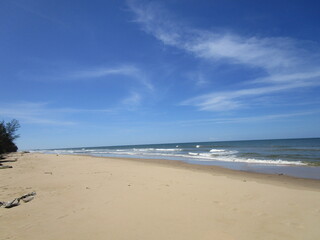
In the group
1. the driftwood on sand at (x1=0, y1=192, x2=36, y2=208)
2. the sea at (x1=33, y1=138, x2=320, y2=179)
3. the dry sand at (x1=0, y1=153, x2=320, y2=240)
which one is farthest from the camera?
the sea at (x1=33, y1=138, x2=320, y2=179)

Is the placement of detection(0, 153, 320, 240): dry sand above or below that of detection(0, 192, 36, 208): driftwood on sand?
below

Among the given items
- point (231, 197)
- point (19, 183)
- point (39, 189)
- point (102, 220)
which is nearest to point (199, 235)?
point (102, 220)

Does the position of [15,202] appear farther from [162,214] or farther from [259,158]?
[259,158]

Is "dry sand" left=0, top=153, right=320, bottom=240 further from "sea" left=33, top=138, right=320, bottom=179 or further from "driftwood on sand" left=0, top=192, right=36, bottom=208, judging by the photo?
"sea" left=33, top=138, right=320, bottom=179

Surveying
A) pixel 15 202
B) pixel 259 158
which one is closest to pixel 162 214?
pixel 15 202

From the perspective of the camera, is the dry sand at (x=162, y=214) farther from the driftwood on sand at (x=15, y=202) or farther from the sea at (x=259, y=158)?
the sea at (x=259, y=158)

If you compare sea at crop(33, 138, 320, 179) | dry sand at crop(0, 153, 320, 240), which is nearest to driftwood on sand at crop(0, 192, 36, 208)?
dry sand at crop(0, 153, 320, 240)

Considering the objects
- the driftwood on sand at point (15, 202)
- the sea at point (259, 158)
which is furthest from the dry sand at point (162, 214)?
the sea at point (259, 158)

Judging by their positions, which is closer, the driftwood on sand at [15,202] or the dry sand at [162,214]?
the dry sand at [162,214]

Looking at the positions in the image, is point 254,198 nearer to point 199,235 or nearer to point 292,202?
point 292,202

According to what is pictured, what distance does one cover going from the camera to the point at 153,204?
17.7 feet

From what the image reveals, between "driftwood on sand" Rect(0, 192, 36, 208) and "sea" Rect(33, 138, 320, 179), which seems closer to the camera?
"driftwood on sand" Rect(0, 192, 36, 208)

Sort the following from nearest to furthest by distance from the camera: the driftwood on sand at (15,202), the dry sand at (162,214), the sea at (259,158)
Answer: the dry sand at (162,214) < the driftwood on sand at (15,202) < the sea at (259,158)

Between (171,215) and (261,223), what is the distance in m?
1.90
